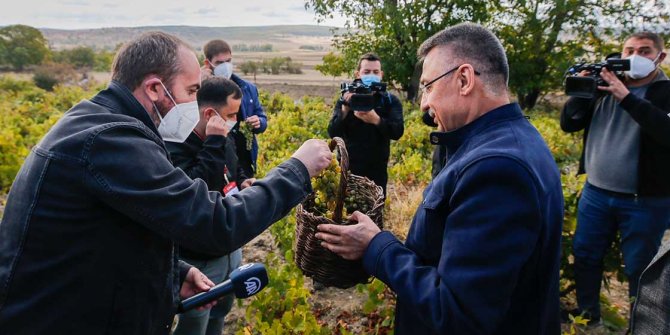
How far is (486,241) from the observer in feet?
4.48

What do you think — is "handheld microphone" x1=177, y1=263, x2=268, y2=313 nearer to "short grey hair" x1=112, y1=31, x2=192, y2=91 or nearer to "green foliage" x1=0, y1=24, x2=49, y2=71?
"short grey hair" x1=112, y1=31, x2=192, y2=91

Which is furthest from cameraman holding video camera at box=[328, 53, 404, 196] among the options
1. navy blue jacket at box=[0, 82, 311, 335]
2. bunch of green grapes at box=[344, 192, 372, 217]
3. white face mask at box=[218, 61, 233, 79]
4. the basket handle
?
navy blue jacket at box=[0, 82, 311, 335]

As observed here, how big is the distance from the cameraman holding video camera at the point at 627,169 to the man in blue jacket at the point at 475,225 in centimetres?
195

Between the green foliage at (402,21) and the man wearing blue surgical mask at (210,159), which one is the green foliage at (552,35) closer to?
the green foliage at (402,21)

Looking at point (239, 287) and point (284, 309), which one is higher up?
point (239, 287)

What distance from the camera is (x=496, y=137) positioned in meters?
1.54

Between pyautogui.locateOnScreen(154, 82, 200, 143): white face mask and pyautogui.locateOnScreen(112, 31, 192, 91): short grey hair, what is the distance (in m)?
0.09

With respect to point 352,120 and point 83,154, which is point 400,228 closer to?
point 352,120

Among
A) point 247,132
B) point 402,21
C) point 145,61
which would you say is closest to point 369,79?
point 247,132

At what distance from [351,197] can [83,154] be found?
1.32 m

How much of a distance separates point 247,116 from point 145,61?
3275mm

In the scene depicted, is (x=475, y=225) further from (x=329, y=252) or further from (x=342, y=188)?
(x=329, y=252)

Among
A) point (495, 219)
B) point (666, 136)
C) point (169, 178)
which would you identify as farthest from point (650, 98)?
point (169, 178)

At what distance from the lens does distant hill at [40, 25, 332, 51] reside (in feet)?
377
